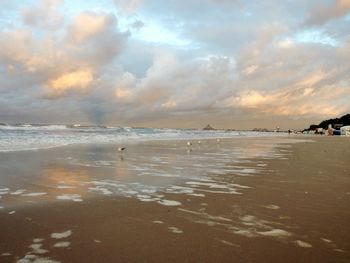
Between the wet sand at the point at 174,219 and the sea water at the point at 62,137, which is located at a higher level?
the sea water at the point at 62,137

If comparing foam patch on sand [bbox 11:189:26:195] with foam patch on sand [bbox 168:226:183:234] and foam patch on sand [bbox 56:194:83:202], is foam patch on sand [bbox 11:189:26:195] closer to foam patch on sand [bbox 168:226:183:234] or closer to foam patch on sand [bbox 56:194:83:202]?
foam patch on sand [bbox 56:194:83:202]

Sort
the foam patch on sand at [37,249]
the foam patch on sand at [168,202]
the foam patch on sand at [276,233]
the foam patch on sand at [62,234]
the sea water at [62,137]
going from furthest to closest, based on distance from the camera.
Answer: the sea water at [62,137] → the foam patch on sand at [168,202] → the foam patch on sand at [276,233] → the foam patch on sand at [62,234] → the foam patch on sand at [37,249]

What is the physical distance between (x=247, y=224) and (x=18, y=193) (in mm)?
4894

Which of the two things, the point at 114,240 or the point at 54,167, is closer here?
the point at 114,240

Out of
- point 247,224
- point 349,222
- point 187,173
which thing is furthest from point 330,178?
point 247,224

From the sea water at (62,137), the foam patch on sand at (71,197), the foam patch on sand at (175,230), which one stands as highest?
the sea water at (62,137)

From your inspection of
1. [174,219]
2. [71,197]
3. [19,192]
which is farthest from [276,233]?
[19,192]

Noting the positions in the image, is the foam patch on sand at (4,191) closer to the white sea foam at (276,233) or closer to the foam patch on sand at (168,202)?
the foam patch on sand at (168,202)

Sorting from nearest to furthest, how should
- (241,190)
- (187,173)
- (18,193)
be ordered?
(18,193)
(241,190)
(187,173)

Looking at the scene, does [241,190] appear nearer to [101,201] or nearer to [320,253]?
[101,201]

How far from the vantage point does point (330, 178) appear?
32.7 ft

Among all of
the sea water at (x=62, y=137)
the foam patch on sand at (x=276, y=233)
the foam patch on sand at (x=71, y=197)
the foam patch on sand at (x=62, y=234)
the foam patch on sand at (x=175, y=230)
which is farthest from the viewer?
the sea water at (x=62, y=137)

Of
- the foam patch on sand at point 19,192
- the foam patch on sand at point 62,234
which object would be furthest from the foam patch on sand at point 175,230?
the foam patch on sand at point 19,192

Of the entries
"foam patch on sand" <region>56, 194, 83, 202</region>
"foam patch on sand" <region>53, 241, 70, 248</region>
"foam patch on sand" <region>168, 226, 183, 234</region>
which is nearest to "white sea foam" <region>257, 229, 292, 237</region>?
"foam patch on sand" <region>168, 226, 183, 234</region>
